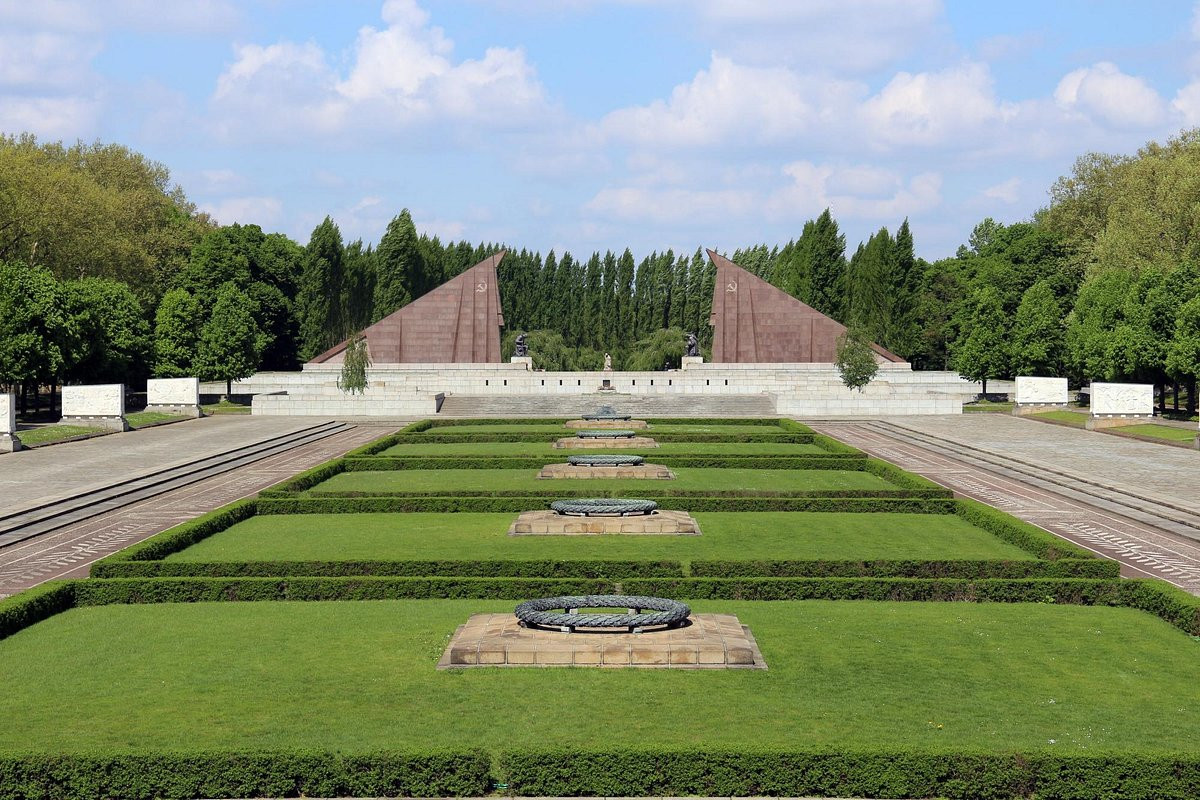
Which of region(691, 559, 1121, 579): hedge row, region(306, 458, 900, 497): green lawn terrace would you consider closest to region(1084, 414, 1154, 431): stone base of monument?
region(306, 458, 900, 497): green lawn terrace

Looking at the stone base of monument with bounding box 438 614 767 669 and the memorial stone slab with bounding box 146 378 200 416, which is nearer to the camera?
the stone base of monument with bounding box 438 614 767 669

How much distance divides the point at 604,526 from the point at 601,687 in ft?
27.4

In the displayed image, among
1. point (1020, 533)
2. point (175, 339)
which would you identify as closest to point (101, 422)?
point (175, 339)

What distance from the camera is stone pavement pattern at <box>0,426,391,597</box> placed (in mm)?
16078

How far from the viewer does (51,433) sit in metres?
36.4

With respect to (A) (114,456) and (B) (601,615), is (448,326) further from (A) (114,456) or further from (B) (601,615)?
(B) (601,615)

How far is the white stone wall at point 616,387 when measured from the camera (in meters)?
48.1

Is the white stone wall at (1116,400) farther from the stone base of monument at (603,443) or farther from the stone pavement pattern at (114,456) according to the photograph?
the stone pavement pattern at (114,456)

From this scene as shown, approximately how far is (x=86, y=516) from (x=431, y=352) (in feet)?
129

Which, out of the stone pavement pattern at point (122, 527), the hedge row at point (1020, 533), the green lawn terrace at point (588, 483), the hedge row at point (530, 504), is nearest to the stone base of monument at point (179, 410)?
the stone pavement pattern at point (122, 527)

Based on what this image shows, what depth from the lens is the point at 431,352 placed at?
6006cm

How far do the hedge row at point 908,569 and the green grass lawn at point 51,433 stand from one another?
2646cm

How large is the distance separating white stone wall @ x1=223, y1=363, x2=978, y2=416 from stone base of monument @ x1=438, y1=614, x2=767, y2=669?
37.7 metres

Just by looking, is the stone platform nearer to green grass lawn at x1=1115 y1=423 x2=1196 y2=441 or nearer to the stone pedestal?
the stone pedestal
